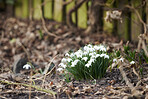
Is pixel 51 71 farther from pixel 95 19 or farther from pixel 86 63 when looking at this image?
pixel 95 19

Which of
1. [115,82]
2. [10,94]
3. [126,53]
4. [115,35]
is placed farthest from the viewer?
[115,35]

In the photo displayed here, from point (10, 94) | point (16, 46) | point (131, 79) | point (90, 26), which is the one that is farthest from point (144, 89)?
point (16, 46)

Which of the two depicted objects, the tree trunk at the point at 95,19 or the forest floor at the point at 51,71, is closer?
the forest floor at the point at 51,71

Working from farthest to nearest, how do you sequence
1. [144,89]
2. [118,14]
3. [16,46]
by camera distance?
[16,46] < [118,14] < [144,89]

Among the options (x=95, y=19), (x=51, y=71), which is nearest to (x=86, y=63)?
(x=51, y=71)

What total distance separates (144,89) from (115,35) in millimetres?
2262

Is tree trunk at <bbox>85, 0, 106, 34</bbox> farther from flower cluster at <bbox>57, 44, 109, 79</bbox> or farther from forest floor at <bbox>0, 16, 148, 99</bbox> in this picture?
flower cluster at <bbox>57, 44, 109, 79</bbox>

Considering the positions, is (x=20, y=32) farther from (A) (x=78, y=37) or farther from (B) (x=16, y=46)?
(A) (x=78, y=37)

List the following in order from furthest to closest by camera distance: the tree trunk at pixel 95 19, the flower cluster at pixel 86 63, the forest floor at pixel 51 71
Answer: the tree trunk at pixel 95 19, the flower cluster at pixel 86 63, the forest floor at pixel 51 71

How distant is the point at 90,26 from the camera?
4.29 m

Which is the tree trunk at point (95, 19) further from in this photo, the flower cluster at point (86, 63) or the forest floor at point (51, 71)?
the flower cluster at point (86, 63)

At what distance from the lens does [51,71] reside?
2.62 metres

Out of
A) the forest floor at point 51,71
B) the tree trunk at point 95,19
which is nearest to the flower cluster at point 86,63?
the forest floor at point 51,71

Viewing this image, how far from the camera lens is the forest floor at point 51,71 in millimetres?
1969
